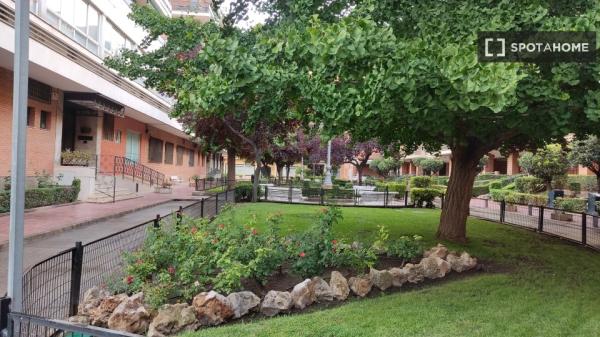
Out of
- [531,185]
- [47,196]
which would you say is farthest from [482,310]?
[531,185]

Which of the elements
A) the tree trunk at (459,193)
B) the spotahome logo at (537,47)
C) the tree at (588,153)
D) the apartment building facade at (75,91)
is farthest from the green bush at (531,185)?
the spotahome logo at (537,47)

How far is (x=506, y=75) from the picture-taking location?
359 cm

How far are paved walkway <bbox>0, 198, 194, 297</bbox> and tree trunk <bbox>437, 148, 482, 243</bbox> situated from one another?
782 cm

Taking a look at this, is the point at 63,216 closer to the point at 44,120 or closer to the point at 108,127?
the point at 44,120

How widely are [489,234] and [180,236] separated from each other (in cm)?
827

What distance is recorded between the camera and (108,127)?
23781 mm

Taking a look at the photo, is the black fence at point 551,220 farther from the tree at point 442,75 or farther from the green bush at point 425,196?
the tree at point 442,75

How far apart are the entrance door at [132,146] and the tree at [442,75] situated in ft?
77.1

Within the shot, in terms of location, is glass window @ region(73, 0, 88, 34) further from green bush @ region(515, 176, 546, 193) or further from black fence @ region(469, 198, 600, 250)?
green bush @ region(515, 176, 546, 193)

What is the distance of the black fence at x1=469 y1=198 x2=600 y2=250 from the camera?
1028 centimetres

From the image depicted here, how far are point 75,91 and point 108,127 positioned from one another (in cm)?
526

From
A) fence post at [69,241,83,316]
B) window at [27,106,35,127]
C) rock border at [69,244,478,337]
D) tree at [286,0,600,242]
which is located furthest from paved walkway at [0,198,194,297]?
tree at [286,0,600,242]

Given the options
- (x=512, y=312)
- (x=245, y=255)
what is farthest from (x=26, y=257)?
(x=512, y=312)

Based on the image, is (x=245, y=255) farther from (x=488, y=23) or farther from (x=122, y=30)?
(x=122, y=30)
